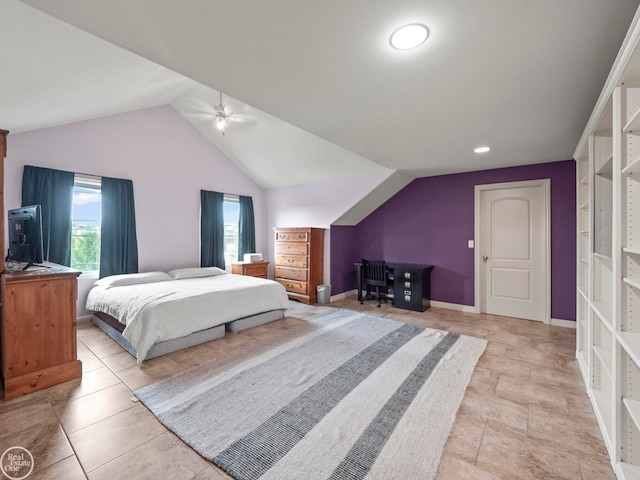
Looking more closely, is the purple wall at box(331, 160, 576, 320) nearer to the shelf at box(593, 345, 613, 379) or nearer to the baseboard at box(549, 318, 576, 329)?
the baseboard at box(549, 318, 576, 329)

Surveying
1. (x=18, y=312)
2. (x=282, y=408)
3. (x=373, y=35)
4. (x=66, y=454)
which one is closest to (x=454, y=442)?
(x=282, y=408)

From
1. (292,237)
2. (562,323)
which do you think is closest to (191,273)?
(292,237)

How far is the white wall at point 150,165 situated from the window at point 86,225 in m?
0.18

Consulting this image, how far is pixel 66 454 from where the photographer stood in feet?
5.09

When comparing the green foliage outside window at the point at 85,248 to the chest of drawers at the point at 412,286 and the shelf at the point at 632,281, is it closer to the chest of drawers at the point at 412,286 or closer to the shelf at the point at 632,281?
the chest of drawers at the point at 412,286

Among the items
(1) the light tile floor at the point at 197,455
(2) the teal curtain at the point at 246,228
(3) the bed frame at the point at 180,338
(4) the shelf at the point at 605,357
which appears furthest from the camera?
(2) the teal curtain at the point at 246,228

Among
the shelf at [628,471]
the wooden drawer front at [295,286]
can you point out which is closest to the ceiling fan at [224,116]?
the wooden drawer front at [295,286]

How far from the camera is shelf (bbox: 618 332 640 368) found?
1209 mm

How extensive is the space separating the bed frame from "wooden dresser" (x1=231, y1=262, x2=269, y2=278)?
143 cm

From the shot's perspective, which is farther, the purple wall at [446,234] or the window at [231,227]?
the window at [231,227]

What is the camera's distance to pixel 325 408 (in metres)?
1.99

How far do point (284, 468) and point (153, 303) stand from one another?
2073mm

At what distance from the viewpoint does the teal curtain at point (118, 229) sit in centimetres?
401

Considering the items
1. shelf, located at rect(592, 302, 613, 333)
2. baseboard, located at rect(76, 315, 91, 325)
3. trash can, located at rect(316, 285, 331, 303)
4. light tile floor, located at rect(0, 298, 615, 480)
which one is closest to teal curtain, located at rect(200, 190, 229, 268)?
baseboard, located at rect(76, 315, 91, 325)
